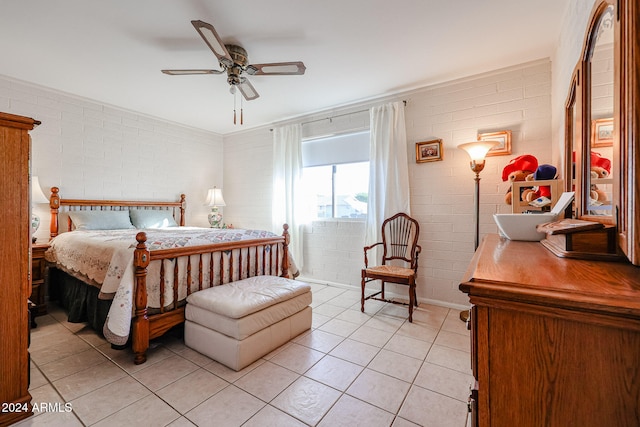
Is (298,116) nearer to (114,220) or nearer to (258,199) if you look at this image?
(258,199)

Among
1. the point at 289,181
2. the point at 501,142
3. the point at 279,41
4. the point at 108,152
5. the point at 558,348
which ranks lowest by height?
the point at 558,348

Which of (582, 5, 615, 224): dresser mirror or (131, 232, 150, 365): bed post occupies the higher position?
(582, 5, 615, 224): dresser mirror

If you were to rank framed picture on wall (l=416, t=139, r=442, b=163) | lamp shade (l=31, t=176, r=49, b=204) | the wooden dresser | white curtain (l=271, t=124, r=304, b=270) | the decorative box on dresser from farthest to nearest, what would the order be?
white curtain (l=271, t=124, r=304, b=270), framed picture on wall (l=416, t=139, r=442, b=163), lamp shade (l=31, t=176, r=49, b=204), the decorative box on dresser, the wooden dresser

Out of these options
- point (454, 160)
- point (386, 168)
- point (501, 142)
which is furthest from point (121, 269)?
→ point (501, 142)

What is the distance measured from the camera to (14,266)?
137 centimetres

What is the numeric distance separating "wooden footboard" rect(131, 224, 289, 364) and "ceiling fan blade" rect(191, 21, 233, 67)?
A: 144 cm

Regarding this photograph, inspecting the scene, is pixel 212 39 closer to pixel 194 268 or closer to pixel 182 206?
pixel 194 268

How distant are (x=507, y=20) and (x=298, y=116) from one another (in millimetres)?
2756

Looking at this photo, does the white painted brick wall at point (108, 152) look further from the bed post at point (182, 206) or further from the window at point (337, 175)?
the window at point (337, 175)

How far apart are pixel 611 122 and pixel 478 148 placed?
74.5 inches

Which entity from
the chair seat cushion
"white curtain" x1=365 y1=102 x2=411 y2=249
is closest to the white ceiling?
"white curtain" x1=365 y1=102 x2=411 y2=249

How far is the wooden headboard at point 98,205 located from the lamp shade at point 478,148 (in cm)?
423

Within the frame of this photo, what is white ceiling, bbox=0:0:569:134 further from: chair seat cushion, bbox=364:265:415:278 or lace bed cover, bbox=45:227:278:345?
chair seat cushion, bbox=364:265:415:278

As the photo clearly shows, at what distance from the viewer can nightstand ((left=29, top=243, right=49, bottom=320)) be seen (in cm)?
273
